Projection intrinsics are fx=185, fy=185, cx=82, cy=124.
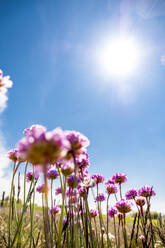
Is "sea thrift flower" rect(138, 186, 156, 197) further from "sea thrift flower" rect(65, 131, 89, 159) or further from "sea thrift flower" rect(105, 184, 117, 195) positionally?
"sea thrift flower" rect(65, 131, 89, 159)

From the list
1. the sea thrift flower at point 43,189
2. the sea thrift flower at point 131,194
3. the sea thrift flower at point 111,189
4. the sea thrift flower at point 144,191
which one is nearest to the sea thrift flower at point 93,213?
the sea thrift flower at point 111,189

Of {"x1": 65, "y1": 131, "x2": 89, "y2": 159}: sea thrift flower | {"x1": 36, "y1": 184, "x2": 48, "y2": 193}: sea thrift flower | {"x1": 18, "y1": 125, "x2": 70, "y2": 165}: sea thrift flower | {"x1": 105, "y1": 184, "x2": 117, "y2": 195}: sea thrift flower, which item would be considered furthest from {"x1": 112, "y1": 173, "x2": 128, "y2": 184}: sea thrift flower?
{"x1": 18, "y1": 125, "x2": 70, "y2": 165}: sea thrift flower

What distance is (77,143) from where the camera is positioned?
2.66 ft

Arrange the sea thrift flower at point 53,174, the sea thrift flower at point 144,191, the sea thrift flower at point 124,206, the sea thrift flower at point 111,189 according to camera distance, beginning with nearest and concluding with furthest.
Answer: the sea thrift flower at point 53,174 → the sea thrift flower at point 124,206 → the sea thrift flower at point 144,191 → the sea thrift flower at point 111,189

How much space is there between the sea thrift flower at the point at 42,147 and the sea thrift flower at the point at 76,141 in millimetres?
196

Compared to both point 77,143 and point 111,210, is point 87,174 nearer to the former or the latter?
point 111,210

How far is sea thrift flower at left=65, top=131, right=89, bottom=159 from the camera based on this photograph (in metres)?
0.80

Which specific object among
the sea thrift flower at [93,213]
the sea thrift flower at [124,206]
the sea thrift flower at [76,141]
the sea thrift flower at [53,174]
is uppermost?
the sea thrift flower at [53,174]

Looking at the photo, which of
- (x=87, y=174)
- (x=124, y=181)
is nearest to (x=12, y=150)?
(x=87, y=174)

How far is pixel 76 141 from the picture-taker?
80cm

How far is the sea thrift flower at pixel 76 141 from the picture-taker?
0.80 metres

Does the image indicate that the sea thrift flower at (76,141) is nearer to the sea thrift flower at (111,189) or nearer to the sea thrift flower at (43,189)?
the sea thrift flower at (43,189)

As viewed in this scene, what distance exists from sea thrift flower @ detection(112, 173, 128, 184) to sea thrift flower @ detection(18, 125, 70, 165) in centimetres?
205

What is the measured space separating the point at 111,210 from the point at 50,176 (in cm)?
123
